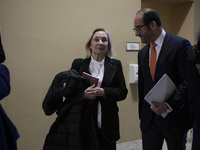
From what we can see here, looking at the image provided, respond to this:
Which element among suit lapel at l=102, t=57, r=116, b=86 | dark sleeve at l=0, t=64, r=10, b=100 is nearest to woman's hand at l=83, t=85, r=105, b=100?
suit lapel at l=102, t=57, r=116, b=86

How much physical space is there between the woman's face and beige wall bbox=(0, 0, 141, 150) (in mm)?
751

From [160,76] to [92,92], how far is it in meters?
0.60

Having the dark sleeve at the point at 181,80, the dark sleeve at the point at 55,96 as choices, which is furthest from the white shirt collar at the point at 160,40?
the dark sleeve at the point at 55,96

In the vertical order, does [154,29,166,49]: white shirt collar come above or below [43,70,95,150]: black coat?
above

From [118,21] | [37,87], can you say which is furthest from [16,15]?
[118,21]

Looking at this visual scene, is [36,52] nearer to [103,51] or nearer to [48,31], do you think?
[48,31]

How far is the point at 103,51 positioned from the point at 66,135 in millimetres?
894

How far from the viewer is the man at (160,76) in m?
1.87

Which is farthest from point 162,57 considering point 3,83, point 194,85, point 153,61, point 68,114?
point 3,83

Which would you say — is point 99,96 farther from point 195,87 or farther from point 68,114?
point 195,87

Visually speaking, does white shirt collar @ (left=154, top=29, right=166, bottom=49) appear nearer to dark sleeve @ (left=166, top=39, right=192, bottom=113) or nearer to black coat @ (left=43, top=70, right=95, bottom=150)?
dark sleeve @ (left=166, top=39, right=192, bottom=113)

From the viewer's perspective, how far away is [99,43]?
232cm

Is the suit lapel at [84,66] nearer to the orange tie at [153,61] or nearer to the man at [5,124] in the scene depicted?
the orange tie at [153,61]

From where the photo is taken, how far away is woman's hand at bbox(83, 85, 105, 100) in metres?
2.05
